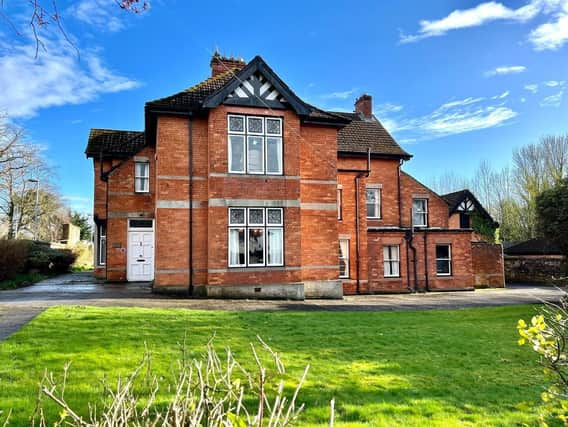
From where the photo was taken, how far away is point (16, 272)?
780 inches

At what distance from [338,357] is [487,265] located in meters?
21.3

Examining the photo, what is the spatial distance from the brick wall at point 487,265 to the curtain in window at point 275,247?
14429 mm

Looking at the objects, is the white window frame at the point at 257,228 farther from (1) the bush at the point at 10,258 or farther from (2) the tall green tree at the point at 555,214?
(1) the bush at the point at 10,258

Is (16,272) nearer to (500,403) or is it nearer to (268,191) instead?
(268,191)

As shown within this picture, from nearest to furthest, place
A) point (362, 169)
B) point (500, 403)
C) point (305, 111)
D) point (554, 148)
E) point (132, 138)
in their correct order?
point (500, 403)
point (305, 111)
point (362, 169)
point (132, 138)
point (554, 148)

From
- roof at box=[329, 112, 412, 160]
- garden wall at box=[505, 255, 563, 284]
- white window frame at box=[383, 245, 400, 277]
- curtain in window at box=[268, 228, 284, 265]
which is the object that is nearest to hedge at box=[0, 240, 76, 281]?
curtain in window at box=[268, 228, 284, 265]

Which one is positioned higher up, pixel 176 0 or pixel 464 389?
pixel 176 0

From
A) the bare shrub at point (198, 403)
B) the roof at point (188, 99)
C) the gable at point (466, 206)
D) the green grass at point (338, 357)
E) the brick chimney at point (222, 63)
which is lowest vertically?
the green grass at point (338, 357)

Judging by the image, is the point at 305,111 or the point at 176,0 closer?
the point at 176,0

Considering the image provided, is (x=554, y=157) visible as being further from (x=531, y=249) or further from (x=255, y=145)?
(x=255, y=145)

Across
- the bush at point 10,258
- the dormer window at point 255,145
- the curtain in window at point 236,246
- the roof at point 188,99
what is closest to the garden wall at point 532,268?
the dormer window at point 255,145

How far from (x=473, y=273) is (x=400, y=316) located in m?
14.7

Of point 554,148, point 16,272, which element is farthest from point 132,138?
point 554,148

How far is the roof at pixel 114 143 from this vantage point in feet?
75.0
